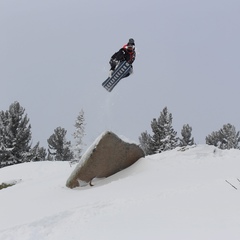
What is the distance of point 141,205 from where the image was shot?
6.61 meters

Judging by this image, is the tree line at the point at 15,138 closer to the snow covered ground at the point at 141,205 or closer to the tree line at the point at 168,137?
the tree line at the point at 168,137

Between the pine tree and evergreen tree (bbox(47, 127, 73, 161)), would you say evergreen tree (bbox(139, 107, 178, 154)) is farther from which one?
evergreen tree (bbox(47, 127, 73, 161))

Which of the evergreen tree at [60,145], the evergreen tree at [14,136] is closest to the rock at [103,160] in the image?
the evergreen tree at [14,136]

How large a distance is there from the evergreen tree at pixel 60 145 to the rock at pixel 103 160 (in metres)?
26.5

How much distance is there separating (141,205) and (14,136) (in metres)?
24.9

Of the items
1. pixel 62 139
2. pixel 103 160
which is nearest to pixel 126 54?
pixel 103 160

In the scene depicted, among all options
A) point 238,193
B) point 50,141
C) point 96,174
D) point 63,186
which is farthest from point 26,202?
point 50,141

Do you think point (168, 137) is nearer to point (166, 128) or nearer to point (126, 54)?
point (166, 128)

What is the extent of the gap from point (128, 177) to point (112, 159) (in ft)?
4.12

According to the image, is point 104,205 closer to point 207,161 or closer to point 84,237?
point 84,237

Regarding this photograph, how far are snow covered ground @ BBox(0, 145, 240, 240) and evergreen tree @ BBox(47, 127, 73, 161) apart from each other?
1023 inches

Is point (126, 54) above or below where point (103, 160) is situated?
above

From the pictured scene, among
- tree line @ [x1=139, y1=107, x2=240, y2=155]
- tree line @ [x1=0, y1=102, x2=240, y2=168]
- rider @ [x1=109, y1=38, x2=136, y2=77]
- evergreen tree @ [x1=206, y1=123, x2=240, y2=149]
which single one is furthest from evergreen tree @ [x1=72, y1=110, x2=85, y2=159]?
rider @ [x1=109, y1=38, x2=136, y2=77]

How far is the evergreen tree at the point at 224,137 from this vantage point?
128 ft
